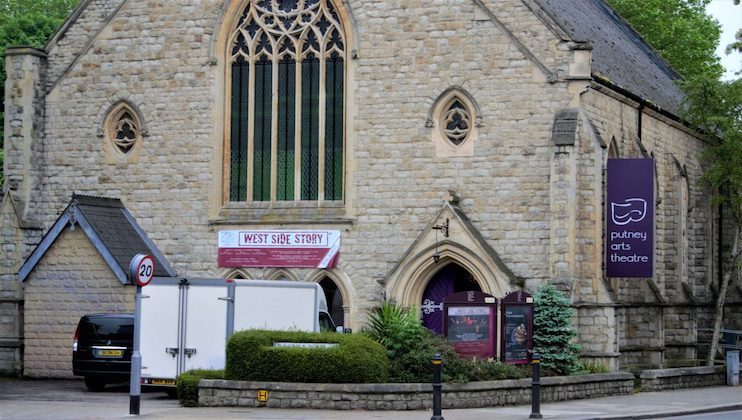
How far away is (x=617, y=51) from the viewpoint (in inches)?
1649

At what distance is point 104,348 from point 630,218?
40.2 feet

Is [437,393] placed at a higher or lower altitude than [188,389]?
higher

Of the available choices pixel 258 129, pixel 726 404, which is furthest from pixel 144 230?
pixel 726 404

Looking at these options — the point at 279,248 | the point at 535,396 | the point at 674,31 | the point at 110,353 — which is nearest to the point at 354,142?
the point at 279,248

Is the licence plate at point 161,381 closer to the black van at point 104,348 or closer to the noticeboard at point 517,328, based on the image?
the black van at point 104,348

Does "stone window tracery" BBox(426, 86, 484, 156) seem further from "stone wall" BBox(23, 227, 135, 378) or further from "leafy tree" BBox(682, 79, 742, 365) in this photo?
"stone wall" BBox(23, 227, 135, 378)

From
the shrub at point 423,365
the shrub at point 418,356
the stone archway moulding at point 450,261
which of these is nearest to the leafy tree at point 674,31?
the stone archway moulding at point 450,261

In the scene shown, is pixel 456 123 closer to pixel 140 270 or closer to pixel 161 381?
pixel 161 381

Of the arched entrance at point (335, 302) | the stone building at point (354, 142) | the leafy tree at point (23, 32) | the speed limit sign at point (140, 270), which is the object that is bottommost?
the arched entrance at point (335, 302)

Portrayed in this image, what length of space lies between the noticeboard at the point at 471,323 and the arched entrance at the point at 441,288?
5270 millimetres

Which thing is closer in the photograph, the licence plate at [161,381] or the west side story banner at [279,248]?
the licence plate at [161,381]

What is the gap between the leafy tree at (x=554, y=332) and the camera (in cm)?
3027

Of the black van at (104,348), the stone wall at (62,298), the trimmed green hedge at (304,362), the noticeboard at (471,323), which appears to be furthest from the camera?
the stone wall at (62,298)

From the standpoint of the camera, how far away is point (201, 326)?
26.6m
